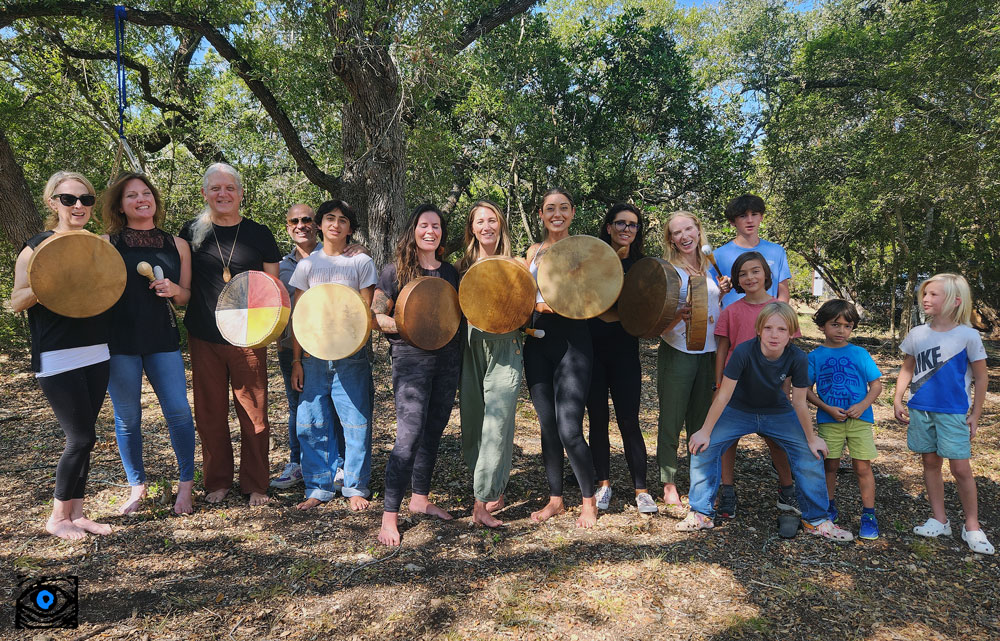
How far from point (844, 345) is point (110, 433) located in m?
A: 6.28

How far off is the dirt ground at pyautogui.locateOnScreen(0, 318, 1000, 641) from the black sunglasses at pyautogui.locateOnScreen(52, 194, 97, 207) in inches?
73.2

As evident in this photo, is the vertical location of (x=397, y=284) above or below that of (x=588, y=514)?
above

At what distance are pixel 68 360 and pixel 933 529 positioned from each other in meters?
4.96

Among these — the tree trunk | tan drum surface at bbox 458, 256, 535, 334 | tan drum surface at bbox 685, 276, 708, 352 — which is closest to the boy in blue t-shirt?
tan drum surface at bbox 685, 276, 708, 352

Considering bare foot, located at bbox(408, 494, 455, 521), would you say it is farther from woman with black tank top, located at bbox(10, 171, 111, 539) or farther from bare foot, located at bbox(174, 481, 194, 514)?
woman with black tank top, located at bbox(10, 171, 111, 539)

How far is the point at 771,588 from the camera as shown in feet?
9.36

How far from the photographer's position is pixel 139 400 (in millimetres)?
3387

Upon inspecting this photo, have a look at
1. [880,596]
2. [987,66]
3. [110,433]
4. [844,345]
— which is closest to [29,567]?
[110,433]

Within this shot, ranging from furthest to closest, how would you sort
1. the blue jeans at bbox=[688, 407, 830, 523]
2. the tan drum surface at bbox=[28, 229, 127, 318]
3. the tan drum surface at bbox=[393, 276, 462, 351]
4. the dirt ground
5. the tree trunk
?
1. the tree trunk
2. the blue jeans at bbox=[688, 407, 830, 523]
3. the tan drum surface at bbox=[393, 276, 462, 351]
4. the tan drum surface at bbox=[28, 229, 127, 318]
5. the dirt ground

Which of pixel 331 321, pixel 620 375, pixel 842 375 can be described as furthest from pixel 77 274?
pixel 842 375

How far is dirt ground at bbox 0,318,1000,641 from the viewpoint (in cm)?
255

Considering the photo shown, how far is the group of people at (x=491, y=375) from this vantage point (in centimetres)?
328

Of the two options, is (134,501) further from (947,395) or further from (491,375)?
(947,395)

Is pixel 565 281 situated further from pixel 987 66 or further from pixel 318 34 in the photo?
pixel 987 66
